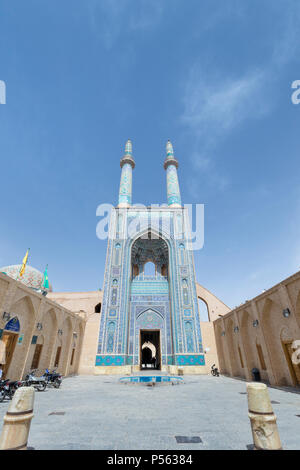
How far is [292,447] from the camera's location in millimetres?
2902

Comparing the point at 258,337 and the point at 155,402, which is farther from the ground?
the point at 258,337

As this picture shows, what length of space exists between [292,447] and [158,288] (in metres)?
15.2

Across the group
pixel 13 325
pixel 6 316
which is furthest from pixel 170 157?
pixel 6 316

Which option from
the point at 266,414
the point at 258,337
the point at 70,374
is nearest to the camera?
the point at 266,414

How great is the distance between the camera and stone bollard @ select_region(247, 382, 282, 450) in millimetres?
2094

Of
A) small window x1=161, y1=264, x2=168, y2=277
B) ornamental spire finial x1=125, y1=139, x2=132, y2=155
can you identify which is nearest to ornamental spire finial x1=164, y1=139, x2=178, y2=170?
ornamental spire finial x1=125, y1=139, x2=132, y2=155

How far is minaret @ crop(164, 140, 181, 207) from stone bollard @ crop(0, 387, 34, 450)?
65.1ft

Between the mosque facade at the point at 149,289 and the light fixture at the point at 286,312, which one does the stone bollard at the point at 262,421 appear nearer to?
the light fixture at the point at 286,312

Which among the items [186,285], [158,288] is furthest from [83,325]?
[186,285]

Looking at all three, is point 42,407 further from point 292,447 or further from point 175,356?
point 175,356

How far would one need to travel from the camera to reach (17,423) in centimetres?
196

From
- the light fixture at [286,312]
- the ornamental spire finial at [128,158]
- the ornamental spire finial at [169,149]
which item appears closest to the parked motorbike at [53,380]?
the light fixture at [286,312]

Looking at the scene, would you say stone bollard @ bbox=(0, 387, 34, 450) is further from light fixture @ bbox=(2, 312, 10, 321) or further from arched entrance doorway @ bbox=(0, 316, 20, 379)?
arched entrance doorway @ bbox=(0, 316, 20, 379)

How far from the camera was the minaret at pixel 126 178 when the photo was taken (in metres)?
21.3
